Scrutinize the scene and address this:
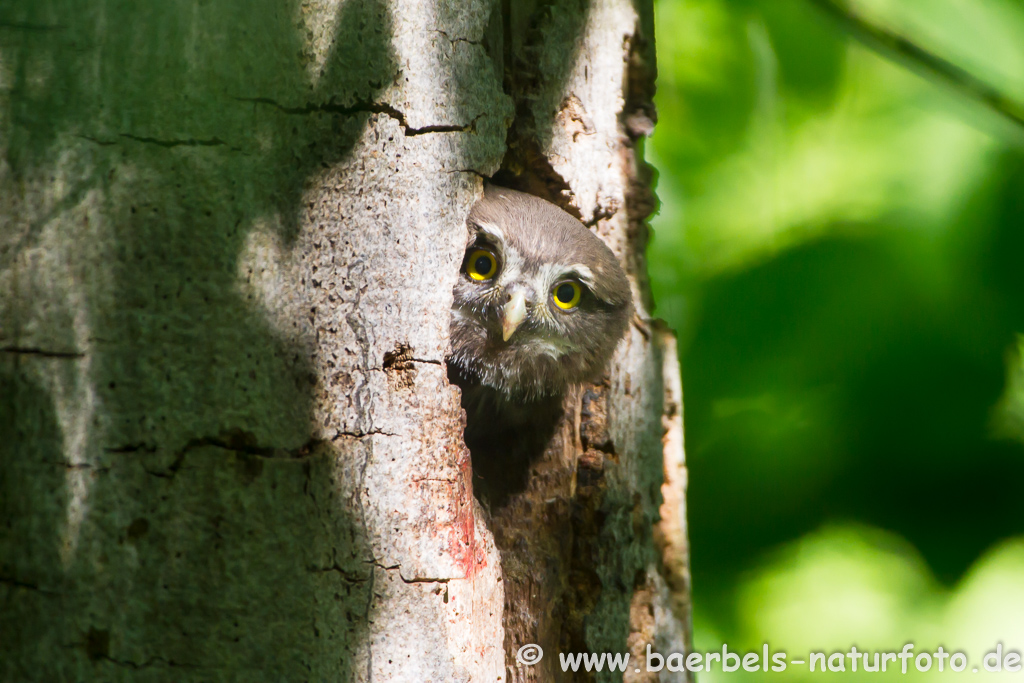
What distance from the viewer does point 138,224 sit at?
1.42 m

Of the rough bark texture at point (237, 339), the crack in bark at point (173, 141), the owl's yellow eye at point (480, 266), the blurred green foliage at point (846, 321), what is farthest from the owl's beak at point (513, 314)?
the crack in bark at point (173, 141)

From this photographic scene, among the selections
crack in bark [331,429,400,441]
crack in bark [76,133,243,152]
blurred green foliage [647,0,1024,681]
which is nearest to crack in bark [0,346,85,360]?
crack in bark [76,133,243,152]

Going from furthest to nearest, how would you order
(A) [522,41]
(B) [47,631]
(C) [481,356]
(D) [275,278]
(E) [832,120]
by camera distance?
(E) [832,120] < (C) [481,356] < (A) [522,41] < (D) [275,278] < (B) [47,631]

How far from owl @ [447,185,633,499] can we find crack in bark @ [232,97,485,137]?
715 mm

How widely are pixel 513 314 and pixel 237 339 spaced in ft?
4.07

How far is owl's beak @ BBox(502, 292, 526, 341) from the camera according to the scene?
8.42ft

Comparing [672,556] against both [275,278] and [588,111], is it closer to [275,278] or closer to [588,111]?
[588,111]

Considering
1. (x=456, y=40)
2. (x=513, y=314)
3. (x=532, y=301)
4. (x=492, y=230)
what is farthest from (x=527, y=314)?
(x=456, y=40)

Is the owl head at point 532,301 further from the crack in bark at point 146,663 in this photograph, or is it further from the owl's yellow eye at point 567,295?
the crack in bark at point 146,663

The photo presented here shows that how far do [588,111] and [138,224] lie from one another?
1498 mm

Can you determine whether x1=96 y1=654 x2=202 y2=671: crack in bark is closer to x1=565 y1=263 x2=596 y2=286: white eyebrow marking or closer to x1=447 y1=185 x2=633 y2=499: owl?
x1=447 y1=185 x2=633 y2=499: owl

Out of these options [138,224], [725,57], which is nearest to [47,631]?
[138,224]

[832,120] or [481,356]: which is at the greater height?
[832,120]

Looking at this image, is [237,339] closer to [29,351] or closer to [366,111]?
[29,351]
